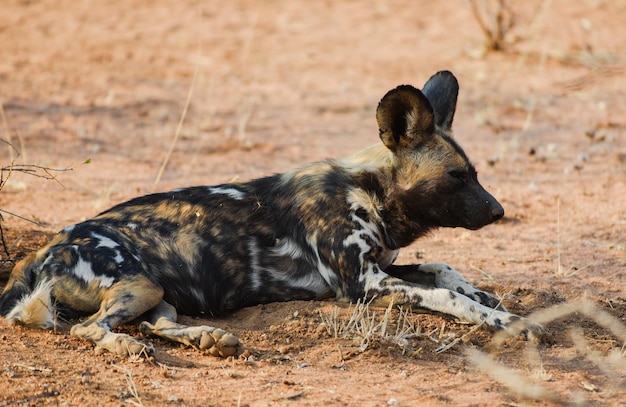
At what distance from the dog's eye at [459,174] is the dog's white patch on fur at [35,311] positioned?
1.78m

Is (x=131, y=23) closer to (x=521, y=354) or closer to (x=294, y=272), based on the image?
(x=294, y=272)

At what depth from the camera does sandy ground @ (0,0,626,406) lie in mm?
3100

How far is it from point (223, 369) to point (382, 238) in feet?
3.66

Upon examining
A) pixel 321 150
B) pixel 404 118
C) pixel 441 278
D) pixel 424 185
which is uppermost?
pixel 404 118

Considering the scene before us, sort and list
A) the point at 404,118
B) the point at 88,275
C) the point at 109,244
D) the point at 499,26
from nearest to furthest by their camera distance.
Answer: the point at 88,275
the point at 109,244
the point at 404,118
the point at 499,26

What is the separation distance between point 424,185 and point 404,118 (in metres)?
0.31

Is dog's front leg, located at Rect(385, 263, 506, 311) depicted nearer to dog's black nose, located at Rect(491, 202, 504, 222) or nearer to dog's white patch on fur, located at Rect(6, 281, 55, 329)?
dog's black nose, located at Rect(491, 202, 504, 222)

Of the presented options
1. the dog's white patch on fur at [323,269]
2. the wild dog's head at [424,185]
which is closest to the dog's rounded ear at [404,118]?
the wild dog's head at [424,185]

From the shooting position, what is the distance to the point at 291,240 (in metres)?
4.03

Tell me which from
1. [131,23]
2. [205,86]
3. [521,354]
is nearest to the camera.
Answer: [521,354]

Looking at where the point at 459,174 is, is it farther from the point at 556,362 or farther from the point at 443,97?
the point at 556,362

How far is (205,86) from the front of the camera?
30.2ft

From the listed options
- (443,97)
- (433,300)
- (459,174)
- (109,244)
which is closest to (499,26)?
(443,97)

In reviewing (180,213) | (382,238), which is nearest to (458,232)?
(382,238)
